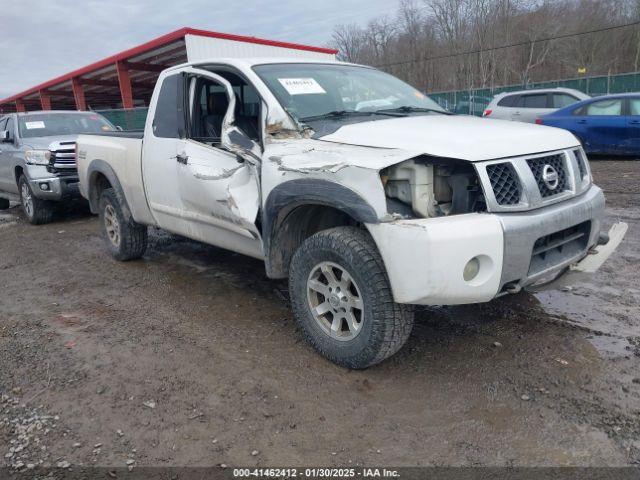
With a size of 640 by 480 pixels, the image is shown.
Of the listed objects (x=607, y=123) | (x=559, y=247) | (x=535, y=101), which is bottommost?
(x=559, y=247)

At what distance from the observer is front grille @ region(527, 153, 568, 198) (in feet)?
9.87

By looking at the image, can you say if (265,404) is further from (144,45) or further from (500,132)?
(144,45)

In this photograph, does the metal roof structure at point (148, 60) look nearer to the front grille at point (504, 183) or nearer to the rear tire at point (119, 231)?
the rear tire at point (119, 231)

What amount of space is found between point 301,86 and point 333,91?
0.87ft

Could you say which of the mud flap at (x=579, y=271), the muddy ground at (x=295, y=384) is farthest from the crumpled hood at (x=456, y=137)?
the muddy ground at (x=295, y=384)

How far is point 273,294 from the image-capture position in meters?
4.65

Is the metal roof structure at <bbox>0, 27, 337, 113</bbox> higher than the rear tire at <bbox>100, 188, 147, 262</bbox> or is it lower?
higher

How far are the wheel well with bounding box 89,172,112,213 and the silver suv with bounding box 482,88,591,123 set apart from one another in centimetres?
1009

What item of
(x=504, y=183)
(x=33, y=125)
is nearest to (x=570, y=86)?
(x=33, y=125)

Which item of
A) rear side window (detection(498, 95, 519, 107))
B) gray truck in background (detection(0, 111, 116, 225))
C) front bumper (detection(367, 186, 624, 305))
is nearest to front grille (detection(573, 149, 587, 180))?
front bumper (detection(367, 186, 624, 305))

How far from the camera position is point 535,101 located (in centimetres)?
1312

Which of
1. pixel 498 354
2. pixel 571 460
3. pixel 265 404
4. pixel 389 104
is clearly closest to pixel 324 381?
pixel 265 404

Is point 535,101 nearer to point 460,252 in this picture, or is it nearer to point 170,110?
point 170,110

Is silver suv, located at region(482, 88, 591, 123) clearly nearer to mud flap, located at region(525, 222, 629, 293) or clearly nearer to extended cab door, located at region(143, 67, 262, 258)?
mud flap, located at region(525, 222, 629, 293)
